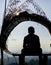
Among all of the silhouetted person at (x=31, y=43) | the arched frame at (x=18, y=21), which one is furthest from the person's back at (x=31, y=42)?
the arched frame at (x=18, y=21)

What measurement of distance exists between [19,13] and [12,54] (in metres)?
1.38

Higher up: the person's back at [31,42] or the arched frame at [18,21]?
the arched frame at [18,21]

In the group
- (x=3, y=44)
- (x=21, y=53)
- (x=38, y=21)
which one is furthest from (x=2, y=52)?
(x=38, y=21)

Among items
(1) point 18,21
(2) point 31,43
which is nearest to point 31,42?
(2) point 31,43

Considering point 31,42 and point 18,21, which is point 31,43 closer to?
point 31,42

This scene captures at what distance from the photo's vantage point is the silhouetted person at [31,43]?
8.59 m

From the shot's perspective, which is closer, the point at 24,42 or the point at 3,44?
the point at 24,42

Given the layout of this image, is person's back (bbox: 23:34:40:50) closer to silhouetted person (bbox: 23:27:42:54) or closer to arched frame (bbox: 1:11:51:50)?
silhouetted person (bbox: 23:27:42:54)

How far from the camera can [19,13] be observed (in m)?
9.24

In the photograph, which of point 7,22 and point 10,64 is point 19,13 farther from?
point 10,64

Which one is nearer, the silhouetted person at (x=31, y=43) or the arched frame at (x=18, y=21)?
the silhouetted person at (x=31, y=43)

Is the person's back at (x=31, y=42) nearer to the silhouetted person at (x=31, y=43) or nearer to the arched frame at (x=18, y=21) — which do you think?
the silhouetted person at (x=31, y=43)

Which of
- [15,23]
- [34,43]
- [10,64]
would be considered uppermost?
[15,23]

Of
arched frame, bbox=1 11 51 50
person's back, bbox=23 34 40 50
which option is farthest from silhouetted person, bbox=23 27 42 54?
arched frame, bbox=1 11 51 50
